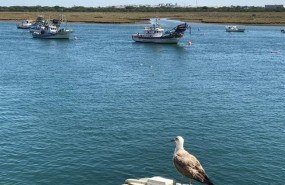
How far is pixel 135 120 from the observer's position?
46.0 m

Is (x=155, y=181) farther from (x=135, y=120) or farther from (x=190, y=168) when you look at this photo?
(x=135, y=120)

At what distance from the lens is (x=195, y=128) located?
43.3 meters

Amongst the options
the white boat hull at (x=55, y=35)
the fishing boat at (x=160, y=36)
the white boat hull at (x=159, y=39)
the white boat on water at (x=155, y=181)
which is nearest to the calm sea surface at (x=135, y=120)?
the white boat on water at (x=155, y=181)

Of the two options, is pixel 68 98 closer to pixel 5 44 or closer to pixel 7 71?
pixel 7 71

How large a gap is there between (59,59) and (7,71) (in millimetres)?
21525

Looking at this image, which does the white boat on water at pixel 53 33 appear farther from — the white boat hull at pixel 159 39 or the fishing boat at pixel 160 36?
the white boat hull at pixel 159 39

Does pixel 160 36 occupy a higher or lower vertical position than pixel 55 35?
Result: higher

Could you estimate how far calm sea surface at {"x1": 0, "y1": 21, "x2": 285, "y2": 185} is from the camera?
109ft

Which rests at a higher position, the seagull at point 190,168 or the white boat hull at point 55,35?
the white boat hull at point 55,35

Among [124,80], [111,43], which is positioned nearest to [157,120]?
[124,80]

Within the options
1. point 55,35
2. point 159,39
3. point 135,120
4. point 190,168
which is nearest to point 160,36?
point 159,39

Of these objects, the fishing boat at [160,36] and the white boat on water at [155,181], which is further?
the fishing boat at [160,36]

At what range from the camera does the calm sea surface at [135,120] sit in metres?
33.2

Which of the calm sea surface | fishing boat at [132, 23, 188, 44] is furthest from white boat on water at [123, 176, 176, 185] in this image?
fishing boat at [132, 23, 188, 44]
